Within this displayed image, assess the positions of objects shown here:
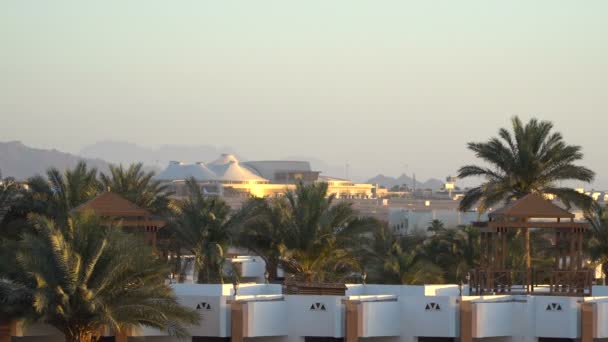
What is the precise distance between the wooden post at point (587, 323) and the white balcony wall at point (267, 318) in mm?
Result: 7138

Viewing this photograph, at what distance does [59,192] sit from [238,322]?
32.2 feet

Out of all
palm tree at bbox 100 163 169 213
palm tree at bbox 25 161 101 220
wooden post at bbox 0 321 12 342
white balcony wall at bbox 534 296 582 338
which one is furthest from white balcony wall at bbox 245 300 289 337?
palm tree at bbox 100 163 169 213

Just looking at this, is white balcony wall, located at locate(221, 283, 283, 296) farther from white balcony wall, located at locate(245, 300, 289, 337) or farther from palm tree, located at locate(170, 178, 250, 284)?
palm tree, located at locate(170, 178, 250, 284)

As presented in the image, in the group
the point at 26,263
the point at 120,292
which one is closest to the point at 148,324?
the point at 120,292

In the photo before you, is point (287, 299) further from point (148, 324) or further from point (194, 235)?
point (194, 235)

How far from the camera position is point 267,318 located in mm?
36750

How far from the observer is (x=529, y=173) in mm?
47094

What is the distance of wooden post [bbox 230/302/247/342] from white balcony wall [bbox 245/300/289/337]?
0.12 meters

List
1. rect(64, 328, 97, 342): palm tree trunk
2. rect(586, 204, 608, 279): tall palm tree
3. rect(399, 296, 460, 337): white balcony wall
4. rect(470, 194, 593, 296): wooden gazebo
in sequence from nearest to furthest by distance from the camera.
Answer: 1. rect(64, 328, 97, 342): palm tree trunk
2. rect(399, 296, 460, 337): white balcony wall
3. rect(470, 194, 593, 296): wooden gazebo
4. rect(586, 204, 608, 279): tall palm tree

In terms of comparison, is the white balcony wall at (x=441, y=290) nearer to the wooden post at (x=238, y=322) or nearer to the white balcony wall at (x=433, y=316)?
the white balcony wall at (x=433, y=316)

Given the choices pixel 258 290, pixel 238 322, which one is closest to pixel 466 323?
pixel 238 322

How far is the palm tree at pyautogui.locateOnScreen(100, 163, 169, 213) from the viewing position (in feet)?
159

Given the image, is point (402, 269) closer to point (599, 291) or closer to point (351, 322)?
point (599, 291)

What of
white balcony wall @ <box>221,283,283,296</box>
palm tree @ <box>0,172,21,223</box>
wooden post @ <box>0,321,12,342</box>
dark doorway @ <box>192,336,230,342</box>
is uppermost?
palm tree @ <box>0,172,21,223</box>
